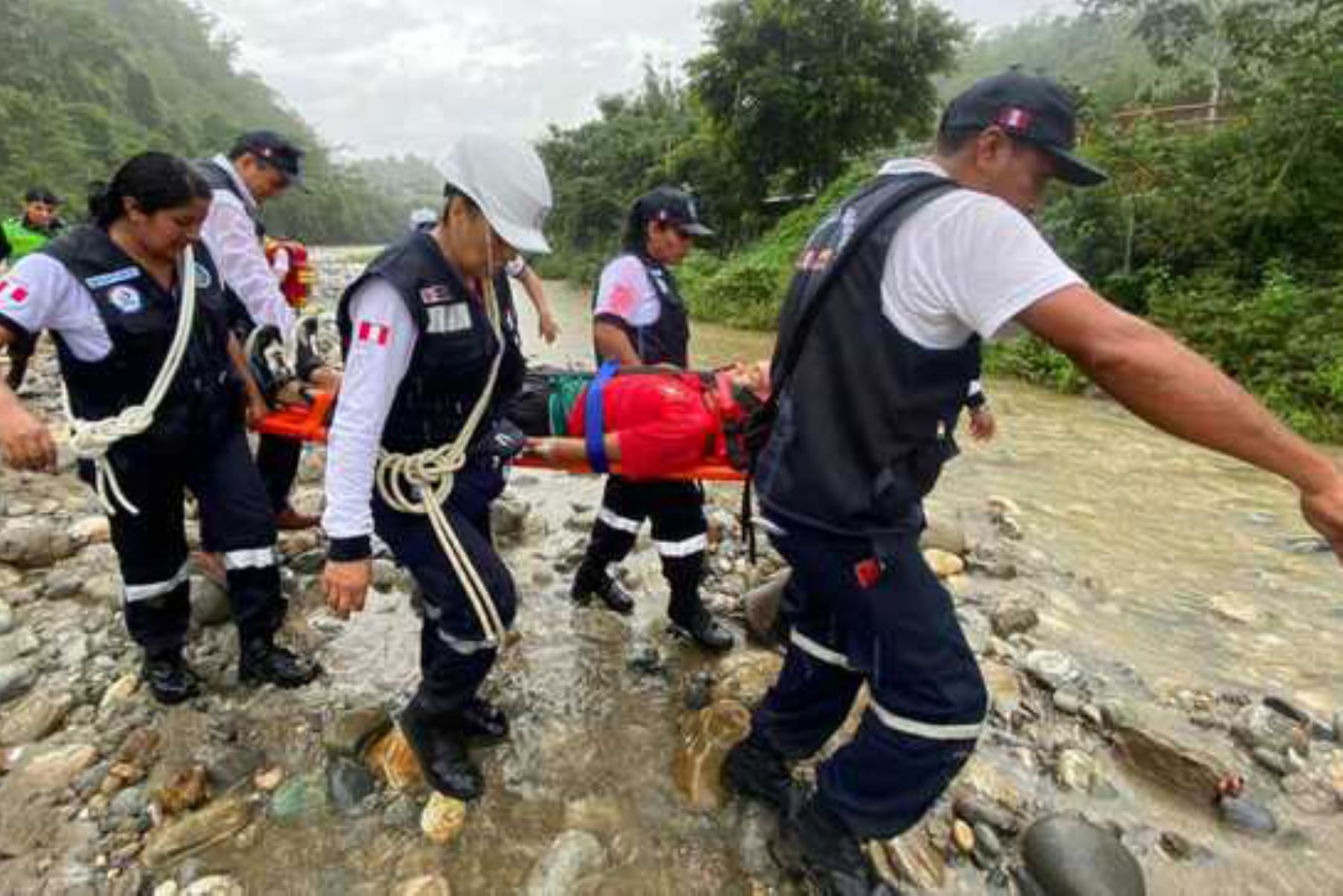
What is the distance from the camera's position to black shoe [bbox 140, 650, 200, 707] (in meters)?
2.99

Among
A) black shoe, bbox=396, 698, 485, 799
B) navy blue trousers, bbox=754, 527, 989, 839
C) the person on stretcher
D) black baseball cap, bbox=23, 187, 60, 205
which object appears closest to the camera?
navy blue trousers, bbox=754, 527, 989, 839

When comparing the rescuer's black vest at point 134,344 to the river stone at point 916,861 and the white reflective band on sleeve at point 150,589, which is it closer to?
the white reflective band on sleeve at point 150,589

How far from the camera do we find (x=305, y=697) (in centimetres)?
313

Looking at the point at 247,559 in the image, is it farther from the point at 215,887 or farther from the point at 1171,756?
→ the point at 1171,756

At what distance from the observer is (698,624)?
3.54 m

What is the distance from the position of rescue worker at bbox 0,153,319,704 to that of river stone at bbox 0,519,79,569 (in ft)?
4.97

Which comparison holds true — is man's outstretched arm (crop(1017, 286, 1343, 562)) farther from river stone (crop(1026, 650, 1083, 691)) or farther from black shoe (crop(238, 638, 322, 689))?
black shoe (crop(238, 638, 322, 689))

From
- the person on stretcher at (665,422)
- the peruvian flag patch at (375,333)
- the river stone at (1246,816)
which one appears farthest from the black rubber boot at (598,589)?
the river stone at (1246,816)

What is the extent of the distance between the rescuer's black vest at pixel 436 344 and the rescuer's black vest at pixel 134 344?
37.7 inches

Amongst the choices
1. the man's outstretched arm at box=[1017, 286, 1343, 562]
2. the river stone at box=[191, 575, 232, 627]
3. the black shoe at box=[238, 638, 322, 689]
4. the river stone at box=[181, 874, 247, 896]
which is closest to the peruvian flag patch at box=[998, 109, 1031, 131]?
the man's outstretched arm at box=[1017, 286, 1343, 562]

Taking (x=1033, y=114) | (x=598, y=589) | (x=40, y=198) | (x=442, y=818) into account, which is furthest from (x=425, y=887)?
(x=40, y=198)

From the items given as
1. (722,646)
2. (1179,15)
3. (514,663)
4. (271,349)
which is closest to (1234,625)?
(722,646)

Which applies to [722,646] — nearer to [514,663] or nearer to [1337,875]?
[514,663]

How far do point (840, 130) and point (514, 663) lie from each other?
2064 centimetres
